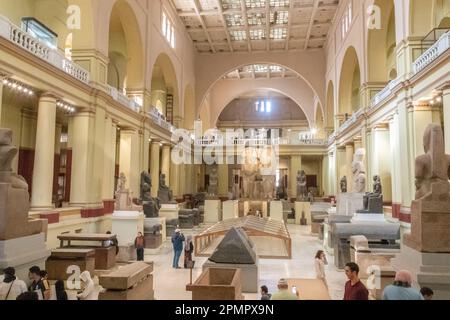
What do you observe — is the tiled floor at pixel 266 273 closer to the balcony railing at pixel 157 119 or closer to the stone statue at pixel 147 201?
the stone statue at pixel 147 201

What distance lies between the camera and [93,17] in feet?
42.7

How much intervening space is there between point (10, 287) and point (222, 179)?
26117 mm

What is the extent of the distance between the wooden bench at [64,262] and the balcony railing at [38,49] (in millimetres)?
5295

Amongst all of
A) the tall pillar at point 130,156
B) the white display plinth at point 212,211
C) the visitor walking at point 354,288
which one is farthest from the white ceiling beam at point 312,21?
the visitor walking at point 354,288

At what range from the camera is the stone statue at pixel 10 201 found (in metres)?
5.77

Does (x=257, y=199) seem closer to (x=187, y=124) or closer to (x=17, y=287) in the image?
(x=187, y=124)

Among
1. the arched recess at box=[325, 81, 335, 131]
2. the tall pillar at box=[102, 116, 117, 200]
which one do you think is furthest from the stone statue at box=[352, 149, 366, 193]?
the arched recess at box=[325, 81, 335, 131]

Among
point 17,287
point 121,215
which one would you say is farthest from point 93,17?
point 17,287

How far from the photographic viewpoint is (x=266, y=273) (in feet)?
29.8

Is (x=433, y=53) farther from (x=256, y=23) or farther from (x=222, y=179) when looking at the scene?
(x=222, y=179)

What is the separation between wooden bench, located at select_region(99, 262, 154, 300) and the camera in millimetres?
4945

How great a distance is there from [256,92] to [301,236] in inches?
946

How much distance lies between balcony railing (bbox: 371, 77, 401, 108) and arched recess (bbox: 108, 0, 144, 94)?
36.0ft

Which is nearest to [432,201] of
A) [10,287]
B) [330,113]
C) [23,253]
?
[10,287]
